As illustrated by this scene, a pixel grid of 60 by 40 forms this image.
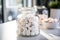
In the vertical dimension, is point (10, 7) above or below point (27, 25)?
below

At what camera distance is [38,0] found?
4.55 ft

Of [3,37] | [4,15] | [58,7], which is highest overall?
[58,7]

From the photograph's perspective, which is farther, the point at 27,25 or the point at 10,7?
the point at 10,7

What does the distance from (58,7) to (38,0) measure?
294mm

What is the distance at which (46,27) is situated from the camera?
0.89m

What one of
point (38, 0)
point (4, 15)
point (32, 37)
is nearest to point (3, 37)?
point (32, 37)

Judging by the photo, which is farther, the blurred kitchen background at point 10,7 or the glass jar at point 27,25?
the blurred kitchen background at point 10,7

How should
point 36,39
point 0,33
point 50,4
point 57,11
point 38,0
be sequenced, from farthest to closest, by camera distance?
point 38,0, point 50,4, point 57,11, point 0,33, point 36,39

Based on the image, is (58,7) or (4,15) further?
(4,15)

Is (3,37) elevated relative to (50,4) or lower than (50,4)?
lower

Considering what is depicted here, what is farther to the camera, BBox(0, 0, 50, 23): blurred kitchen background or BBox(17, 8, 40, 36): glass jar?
BBox(0, 0, 50, 23): blurred kitchen background

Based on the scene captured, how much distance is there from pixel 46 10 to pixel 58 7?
0.41 feet

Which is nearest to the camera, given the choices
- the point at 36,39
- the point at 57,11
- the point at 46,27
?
the point at 36,39

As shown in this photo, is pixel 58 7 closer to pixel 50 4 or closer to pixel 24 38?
pixel 50 4
